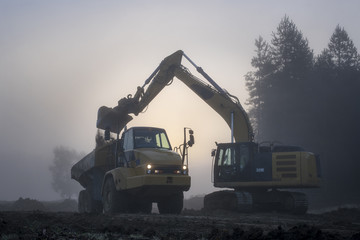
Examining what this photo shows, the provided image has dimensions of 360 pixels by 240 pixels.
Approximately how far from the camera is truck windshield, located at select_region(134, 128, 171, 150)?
15.7m

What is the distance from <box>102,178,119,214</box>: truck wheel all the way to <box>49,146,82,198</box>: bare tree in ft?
265

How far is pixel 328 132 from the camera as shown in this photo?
4306cm

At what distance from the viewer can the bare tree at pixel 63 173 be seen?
93.9m

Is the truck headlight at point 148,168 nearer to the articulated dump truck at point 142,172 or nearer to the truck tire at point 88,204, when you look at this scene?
the articulated dump truck at point 142,172

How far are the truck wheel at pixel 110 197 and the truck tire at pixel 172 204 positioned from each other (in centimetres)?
174

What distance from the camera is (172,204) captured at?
1598cm

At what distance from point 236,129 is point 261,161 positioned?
1947mm

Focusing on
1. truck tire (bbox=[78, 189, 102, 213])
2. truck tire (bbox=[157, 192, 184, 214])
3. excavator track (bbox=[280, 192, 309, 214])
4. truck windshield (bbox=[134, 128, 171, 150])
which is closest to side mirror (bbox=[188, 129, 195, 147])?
truck windshield (bbox=[134, 128, 171, 150])

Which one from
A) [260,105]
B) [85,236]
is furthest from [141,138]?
[260,105]

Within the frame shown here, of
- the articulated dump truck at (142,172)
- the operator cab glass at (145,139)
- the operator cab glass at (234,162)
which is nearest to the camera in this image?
the articulated dump truck at (142,172)

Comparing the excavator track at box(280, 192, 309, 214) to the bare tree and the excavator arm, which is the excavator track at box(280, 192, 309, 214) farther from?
the bare tree

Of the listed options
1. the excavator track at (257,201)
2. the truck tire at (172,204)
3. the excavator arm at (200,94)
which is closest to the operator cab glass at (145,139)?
the truck tire at (172,204)

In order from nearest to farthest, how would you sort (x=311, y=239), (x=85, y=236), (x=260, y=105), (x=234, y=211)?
(x=311, y=239), (x=85, y=236), (x=234, y=211), (x=260, y=105)

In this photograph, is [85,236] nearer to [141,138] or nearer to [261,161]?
[141,138]
